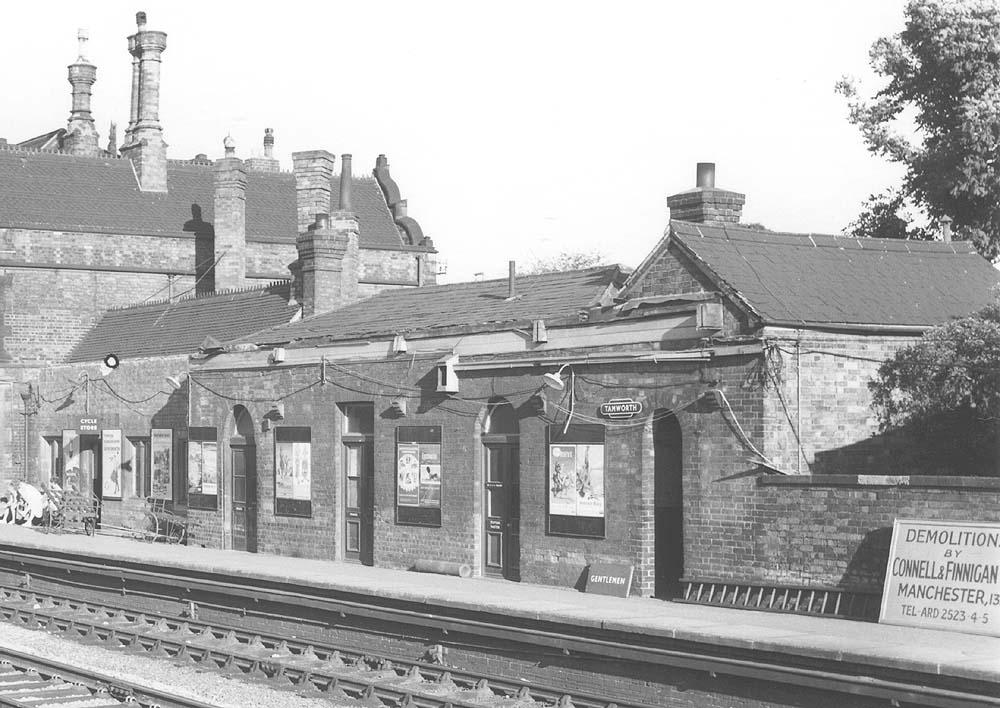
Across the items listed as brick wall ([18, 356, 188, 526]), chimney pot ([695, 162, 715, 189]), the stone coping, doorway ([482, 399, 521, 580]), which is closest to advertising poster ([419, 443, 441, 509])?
doorway ([482, 399, 521, 580])

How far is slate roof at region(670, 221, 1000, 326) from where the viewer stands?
17.3 m

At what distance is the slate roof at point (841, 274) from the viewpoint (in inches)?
682

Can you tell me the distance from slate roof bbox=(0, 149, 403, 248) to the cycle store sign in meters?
30.5

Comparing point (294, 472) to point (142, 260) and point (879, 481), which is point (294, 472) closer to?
point (879, 481)

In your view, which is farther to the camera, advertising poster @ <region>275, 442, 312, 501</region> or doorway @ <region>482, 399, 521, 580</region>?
advertising poster @ <region>275, 442, 312, 501</region>

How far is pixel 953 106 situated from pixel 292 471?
1521 cm

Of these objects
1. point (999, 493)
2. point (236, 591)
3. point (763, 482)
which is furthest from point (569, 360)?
point (999, 493)

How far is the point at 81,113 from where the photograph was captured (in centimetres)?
5894

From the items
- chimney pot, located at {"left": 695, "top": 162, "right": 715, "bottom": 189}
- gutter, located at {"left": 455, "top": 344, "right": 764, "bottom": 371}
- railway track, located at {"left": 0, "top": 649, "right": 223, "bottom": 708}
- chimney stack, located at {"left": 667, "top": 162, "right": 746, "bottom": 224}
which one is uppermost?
chimney pot, located at {"left": 695, "top": 162, "right": 715, "bottom": 189}

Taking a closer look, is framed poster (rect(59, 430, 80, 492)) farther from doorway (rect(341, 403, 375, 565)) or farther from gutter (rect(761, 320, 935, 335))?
gutter (rect(761, 320, 935, 335))

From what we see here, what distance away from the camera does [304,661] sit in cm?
1600

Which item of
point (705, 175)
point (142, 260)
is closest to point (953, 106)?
point (705, 175)

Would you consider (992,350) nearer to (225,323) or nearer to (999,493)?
(999,493)

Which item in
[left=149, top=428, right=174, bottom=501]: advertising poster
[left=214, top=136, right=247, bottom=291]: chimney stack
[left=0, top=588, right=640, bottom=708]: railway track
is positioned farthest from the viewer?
[left=214, top=136, right=247, bottom=291]: chimney stack
